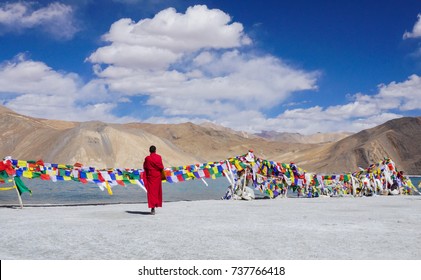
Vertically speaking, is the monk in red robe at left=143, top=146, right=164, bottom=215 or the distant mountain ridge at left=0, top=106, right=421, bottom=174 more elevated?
the distant mountain ridge at left=0, top=106, right=421, bottom=174

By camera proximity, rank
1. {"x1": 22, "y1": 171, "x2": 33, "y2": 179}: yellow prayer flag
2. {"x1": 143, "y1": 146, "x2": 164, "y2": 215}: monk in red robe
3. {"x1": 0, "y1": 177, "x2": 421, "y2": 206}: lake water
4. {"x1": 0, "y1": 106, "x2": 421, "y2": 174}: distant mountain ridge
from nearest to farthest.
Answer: {"x1": 143, "y1": 146, "x2": 164, "y2": 215}: monk in red robe < {"x1": 22, "y1": 171, "x2": 33, "y2": 179}: yellow prayer flag < {"x1": 0, "y1": 177, "x2": 421, "y2": 206}: lake water < {"x1": 0, "y1": 106, "x2": 421, "y2": 174}: distant mountain ridge

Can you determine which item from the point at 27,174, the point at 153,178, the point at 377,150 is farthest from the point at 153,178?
the point at 377,150

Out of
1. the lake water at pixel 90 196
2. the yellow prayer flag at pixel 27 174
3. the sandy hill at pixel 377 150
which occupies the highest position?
the sandy hill at pixel 377 150

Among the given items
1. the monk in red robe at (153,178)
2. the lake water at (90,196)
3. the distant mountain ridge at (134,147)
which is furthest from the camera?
the distant mountain ridge at (134,147)

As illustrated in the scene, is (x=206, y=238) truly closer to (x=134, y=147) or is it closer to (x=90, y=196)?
(x=90, y=196)

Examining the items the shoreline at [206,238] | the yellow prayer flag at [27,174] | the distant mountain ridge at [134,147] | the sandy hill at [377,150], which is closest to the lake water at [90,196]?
the yellow prayer flag at [27,174]

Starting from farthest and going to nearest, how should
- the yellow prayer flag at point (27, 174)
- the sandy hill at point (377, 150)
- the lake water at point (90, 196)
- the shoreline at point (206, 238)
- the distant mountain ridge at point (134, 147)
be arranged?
the sandy hill at point (377, 150)
the distant mountain ridge at point (134, 147)
the lake water at point (90, 196)
the yellow prayer flag at point (27, 174)
the shoreline at point (206, 238)

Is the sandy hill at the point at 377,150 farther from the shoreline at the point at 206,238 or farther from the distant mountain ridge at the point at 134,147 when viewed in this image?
the shoreline at the point at 206,238

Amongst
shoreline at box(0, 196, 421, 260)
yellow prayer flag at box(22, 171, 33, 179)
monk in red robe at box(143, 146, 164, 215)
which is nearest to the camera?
shoreline at box(0, 196, 421, 260)

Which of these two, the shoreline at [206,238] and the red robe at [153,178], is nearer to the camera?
the shoreline at [206,238]

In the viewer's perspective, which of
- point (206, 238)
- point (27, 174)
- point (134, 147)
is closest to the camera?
point (206, 238)

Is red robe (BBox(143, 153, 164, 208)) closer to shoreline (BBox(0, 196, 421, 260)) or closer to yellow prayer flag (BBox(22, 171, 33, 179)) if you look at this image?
shoreline (BBox(0, 196, 421, 260))

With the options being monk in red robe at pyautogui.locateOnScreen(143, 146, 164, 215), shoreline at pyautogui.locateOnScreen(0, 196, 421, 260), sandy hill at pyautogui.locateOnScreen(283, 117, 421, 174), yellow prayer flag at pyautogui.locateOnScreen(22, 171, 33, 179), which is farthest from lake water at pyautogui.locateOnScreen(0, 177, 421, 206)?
sandy hill at pyautogui.locateOnScreen(283, 117, 421, 174)
